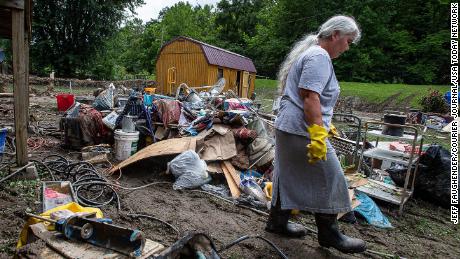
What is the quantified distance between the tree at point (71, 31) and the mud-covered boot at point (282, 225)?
28.5 meters

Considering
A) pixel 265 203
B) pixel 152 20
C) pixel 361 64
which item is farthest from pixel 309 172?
pixel 152 20

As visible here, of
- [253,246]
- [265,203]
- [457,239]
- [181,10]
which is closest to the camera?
[253,246]

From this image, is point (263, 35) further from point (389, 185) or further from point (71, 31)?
point (389, 185)

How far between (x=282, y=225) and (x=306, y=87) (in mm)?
1357

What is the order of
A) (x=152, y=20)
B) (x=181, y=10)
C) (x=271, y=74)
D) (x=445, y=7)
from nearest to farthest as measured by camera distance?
(x=445, y=7), (x=271, y=74), (x=181, y=10), (x=152, y=20)

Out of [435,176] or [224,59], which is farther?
[224,59]

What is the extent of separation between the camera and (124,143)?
19.2ft

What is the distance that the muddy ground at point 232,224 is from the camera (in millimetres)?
2793

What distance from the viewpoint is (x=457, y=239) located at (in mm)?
3611

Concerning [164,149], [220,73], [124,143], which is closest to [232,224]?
[164,149]

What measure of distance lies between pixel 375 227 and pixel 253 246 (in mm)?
1721

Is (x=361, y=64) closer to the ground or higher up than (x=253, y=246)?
higher up

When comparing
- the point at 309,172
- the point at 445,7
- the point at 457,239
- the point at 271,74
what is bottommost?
the point at 457,239

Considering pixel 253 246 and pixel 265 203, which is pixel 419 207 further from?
pixel 253 246
